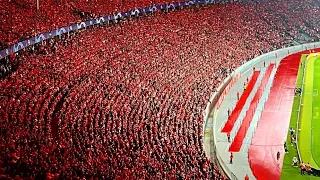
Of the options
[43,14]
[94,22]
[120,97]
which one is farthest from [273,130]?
[43,14]

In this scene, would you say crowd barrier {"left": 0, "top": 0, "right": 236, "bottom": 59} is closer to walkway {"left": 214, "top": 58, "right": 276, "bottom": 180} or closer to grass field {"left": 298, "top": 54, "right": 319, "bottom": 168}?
walkway {"left": 214, "top": 58, "right": 276, "bottom": 180}

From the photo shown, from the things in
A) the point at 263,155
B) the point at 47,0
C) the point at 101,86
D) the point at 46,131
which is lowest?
the point at 263,155

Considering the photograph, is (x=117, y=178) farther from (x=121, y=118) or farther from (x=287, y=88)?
(x=287, y=88)

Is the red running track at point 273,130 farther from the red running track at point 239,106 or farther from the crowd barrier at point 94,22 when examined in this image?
the crowd barrier at point 94,22

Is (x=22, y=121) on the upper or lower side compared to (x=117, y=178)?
upper

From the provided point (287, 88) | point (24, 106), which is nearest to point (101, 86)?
point (24, 106)

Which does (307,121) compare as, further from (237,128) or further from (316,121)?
(237,128)

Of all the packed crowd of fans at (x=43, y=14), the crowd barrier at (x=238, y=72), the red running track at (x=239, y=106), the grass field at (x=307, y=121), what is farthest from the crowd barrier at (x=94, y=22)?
the grass field at (x=307, y=121)
